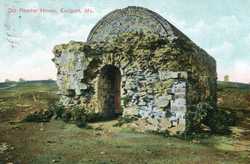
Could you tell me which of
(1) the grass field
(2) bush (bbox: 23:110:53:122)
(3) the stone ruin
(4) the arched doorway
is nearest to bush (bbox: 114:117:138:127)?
(3) the stone ruin

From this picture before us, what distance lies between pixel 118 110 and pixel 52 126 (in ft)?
13.2

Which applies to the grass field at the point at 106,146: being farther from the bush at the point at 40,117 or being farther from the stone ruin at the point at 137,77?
the stone ruin at the point at 137,77

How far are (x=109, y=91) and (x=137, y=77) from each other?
235 centimetres

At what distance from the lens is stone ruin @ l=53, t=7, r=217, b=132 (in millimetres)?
12227

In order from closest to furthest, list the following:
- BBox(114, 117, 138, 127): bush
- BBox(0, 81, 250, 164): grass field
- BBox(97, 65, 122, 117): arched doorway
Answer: BBox(0, 81, 250, 164): grass field, BBox(114, 117, 138, 127): bush, BBox(97, 65, 122, 117): arched doorway

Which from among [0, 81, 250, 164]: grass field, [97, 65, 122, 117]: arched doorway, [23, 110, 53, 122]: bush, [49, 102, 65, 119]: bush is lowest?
[0, 81, 250, 164]: grass field

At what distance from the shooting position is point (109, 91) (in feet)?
49.0

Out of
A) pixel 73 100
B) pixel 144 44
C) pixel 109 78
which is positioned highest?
pixel 144 44

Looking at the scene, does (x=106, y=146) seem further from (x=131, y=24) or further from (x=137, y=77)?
(x=131, y=24)

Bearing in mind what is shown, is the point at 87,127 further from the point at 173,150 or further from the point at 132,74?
the point at 173,150

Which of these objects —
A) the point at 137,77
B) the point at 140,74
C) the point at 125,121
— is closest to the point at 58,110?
the point at 125,121

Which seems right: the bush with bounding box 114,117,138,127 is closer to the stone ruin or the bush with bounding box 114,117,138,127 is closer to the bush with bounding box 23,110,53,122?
the stone ruin

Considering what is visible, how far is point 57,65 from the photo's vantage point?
50.1ft

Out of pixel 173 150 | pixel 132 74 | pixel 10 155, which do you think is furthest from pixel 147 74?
pixel 10 155
